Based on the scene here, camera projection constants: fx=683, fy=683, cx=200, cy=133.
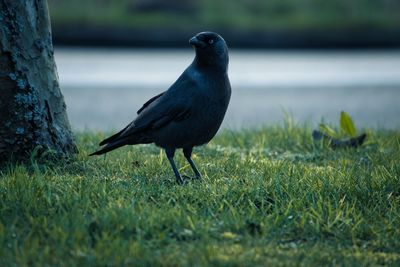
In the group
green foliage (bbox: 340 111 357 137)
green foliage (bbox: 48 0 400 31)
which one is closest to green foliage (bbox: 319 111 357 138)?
green foliage (bbox: 340 111 357 137)

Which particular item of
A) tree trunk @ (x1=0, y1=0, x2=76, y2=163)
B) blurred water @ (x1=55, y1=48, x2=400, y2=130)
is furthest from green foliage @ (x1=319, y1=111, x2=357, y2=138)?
tree trunk @ (x1=0, y1=0, x2=76, y2=163)

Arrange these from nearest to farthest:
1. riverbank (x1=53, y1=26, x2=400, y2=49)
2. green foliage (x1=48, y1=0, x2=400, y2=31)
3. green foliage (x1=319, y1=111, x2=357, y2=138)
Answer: green foliage (x1=319, y1=111, x2=357, y2=138), riverbank (x1=53, y1=26, x2=400, y2=49), green foliage (x1=48, y1=0, x2=400, y2=31)

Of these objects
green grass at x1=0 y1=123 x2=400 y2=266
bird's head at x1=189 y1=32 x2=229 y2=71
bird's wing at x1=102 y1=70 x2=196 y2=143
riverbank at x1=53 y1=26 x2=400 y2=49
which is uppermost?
bird's head at x1=189 y1=32 x2=229 y2=71

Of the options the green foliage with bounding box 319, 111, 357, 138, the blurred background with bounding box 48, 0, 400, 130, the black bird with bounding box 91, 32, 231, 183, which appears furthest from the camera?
the blurred background with bounding box 48, 0, 400, 130

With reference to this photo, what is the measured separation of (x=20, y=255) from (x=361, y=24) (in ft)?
36.7

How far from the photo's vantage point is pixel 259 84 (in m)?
10.4

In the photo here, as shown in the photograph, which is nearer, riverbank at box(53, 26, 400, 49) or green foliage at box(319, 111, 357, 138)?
green foliage at box(319, 111, 357, 138)

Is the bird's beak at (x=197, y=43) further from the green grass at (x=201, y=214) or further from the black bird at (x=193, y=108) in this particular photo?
the green grass at (x=201, y=214)

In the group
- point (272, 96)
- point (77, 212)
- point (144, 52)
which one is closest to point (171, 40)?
point (144, 52)

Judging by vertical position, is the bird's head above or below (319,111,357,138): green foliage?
above

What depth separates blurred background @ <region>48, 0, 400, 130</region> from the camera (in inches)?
365

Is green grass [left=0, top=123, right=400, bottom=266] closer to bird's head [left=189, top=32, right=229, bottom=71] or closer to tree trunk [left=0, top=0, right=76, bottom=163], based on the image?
tree trunk [left=0, top=0, right=76, bottom=163]

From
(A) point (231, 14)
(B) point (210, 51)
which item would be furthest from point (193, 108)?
(A) point (231, 14)

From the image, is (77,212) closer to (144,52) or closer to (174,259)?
(174,259)
